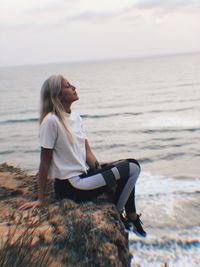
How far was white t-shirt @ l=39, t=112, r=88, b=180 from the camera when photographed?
14.2ft

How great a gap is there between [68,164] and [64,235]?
3.35ft

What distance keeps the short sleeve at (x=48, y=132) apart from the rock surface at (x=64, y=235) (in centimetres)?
73

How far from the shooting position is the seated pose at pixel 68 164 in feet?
14.3

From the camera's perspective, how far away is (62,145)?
4422 millimetres

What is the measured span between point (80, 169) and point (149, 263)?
2.45m

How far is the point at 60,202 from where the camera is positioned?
4477 millimetres

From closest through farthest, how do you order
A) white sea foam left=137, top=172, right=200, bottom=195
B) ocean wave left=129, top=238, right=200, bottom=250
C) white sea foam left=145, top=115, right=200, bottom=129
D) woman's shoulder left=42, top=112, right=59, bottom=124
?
woman's shoulder left=42, top=112, right=59, bottom=124 < ocean wave left=129, top=238, right=200, bottom=250 < white sea foam left=137, top=172, right=200, bottom=195 < white sea foam left=145, top=115, right=200, bottom=129

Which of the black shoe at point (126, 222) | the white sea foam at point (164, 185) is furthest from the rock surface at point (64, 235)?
the white sea foam at point (164, 185)

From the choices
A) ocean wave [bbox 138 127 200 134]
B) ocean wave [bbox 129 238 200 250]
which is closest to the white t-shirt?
ocean wave [bbox 129 238 200 250]

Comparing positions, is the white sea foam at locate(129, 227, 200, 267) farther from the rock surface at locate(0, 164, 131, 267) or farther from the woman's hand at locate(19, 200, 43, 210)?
the woman's hand at locate(19, 200, 43, 210)

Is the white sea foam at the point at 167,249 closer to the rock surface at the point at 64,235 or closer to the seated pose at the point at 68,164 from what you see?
the seated pose at the point at 68,164

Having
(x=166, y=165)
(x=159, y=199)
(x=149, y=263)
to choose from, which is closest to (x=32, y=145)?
(x=166, y=165)

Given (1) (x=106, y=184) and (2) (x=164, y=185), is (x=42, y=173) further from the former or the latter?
(2) (x=164, y=185)

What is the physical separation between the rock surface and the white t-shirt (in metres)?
0.37
